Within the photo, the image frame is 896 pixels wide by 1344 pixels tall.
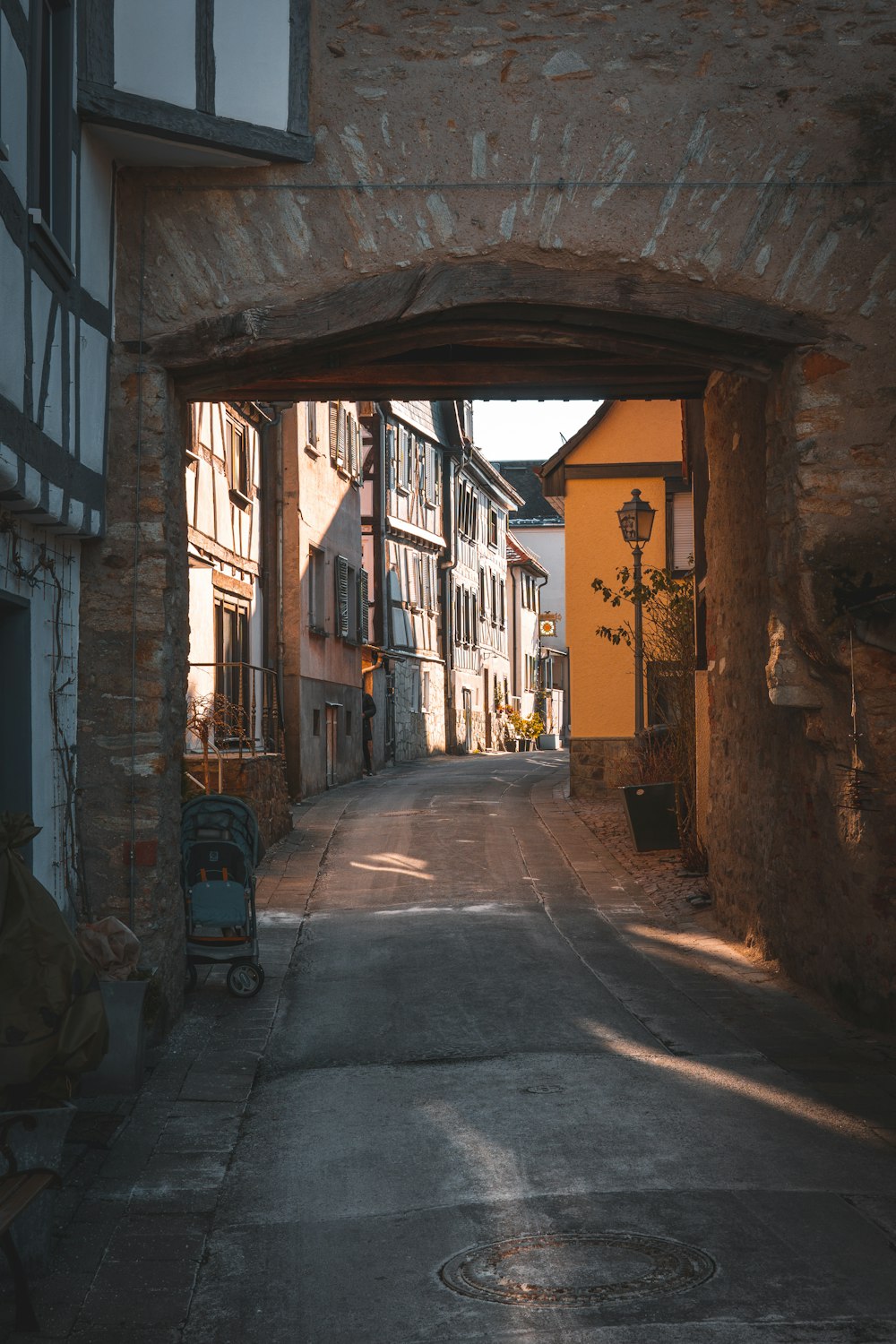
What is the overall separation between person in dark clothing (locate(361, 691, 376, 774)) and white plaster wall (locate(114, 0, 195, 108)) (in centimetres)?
2227

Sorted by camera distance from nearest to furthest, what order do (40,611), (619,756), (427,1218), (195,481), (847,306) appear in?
(427,1218) → (40,611) → (847,306) → (195,481) → (619,756)

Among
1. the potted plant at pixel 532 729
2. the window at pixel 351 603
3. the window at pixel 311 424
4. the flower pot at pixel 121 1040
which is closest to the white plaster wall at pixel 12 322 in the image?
the flower pot at pixel 121 1040

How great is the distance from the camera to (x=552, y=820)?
18984 millimetres

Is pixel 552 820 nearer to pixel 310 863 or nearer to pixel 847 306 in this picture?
pixel 310 863

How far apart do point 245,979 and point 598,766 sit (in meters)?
13.5

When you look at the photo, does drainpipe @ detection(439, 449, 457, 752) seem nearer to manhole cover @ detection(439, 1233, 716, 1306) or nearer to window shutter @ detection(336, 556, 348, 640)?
window shutter @ detection(336, 556, 348, 640)

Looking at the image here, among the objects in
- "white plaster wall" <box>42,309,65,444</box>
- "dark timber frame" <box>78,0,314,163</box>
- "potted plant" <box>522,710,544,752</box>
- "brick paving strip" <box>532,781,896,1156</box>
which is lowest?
"brick paving strip" <box>532,781,896,1156</box>

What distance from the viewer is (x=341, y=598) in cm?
2597

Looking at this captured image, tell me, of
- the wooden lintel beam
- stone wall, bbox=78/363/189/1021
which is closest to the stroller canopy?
stone wall, bbox=78/363/189/1021

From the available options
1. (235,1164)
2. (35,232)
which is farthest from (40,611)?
(235,1164)

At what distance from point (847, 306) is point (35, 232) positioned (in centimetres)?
429

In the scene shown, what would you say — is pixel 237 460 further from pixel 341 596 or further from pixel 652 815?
pixel 652 815

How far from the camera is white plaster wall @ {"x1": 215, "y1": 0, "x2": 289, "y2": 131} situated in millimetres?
7688

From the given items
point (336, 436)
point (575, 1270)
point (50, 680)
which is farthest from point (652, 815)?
point (336, 436)
